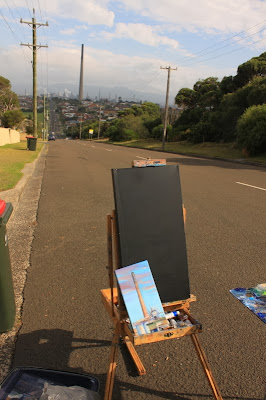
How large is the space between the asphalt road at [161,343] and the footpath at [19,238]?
81 mm

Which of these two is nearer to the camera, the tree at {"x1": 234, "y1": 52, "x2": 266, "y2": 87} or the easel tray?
the easel tray

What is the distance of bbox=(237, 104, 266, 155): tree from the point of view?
2303cm

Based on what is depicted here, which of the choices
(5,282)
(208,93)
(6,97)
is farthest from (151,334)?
(6,97)

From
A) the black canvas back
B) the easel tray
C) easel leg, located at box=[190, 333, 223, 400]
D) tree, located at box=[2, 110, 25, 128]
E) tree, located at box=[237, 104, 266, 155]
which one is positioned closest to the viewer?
the easel tray

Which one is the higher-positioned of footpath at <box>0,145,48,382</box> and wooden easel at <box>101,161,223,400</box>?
wooden easel at <box>101,161,223,400</box>

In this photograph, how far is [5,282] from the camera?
309 centimetres

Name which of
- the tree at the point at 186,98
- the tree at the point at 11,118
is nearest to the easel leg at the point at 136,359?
the tree at the point at 186,98

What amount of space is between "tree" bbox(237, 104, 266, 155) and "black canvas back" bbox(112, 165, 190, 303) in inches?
866

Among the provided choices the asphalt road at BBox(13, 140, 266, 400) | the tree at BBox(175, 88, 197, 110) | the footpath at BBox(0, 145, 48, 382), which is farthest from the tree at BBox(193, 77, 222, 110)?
the asphalt road at BBox(13, 140, 266, 400)

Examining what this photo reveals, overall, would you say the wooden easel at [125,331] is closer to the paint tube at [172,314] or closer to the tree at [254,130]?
the paint tube at [172,314]

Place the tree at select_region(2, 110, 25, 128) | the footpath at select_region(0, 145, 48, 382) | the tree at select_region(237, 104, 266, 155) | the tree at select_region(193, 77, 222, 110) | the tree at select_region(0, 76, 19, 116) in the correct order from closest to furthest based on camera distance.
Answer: the footpath at select_region(0, 145, 48, 382) < the tree at select_region(237, 104, 266, 155) < the tree at select_region(193, 77, 222, 110) < the tree at select_region(2, 110, 25, 128) < the tree at select_region(0, 76, 19, 116)

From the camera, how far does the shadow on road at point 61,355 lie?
2551 mm

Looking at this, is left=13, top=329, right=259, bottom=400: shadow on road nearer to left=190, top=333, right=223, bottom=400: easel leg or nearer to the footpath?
the footpath

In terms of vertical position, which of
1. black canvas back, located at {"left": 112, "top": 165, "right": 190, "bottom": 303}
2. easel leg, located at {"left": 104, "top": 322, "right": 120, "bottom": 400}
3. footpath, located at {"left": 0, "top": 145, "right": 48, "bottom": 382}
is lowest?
footpath, located at {"left": 0, "top": 145, "right": 48, "bottom": 382}
